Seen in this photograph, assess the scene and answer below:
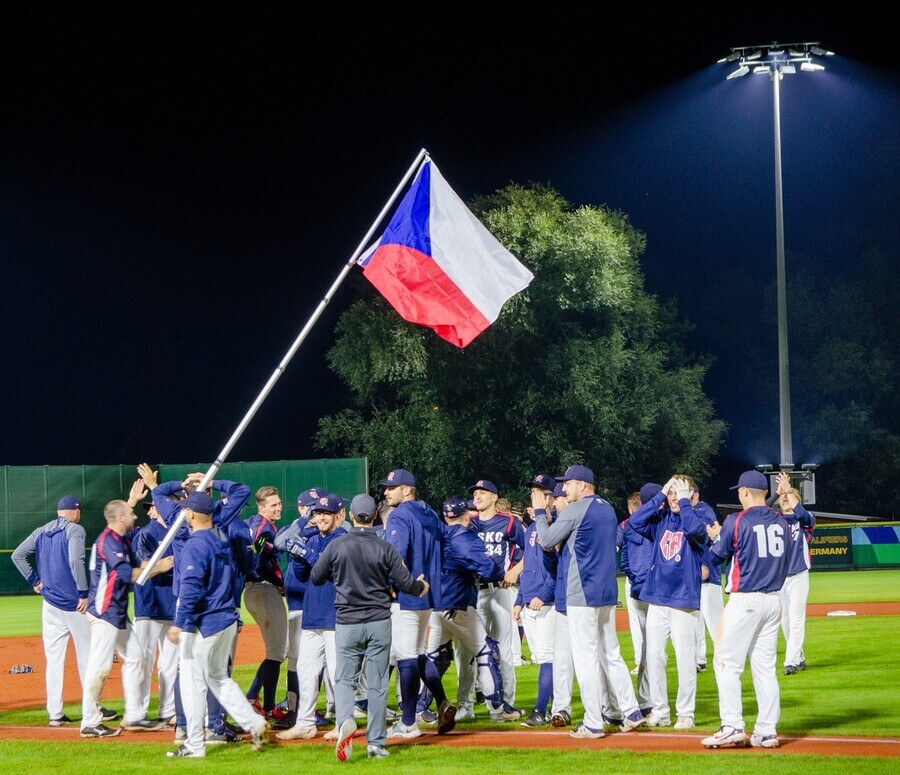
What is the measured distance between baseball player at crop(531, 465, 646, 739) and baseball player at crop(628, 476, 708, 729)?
47cm

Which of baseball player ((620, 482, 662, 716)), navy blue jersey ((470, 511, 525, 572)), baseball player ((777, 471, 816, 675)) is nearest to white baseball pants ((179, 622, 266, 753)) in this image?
navy blue jersey ((470, 511, 525, 572))

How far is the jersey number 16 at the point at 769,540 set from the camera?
30.5ft

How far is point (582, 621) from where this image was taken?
9898 mm

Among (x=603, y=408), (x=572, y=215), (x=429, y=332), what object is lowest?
(x=603, y=408)

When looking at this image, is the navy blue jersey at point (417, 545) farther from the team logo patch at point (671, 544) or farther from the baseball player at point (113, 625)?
the baseball player at point (113, 625)

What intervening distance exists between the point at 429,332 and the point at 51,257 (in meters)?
25.6

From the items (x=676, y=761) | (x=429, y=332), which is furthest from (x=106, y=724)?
(x=429, y=332)

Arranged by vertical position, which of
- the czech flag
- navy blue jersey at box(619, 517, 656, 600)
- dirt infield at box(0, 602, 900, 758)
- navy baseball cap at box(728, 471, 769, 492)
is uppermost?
the czech flag

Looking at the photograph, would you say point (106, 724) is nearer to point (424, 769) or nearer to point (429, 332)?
point (424, 769)

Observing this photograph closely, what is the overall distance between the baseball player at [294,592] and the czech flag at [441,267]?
244cm

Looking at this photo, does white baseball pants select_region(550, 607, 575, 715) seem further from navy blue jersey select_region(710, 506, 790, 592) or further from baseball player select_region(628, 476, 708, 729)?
navy blue jersey select_region(710, 506, 790, 592)

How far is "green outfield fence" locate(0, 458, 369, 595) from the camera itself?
120ft

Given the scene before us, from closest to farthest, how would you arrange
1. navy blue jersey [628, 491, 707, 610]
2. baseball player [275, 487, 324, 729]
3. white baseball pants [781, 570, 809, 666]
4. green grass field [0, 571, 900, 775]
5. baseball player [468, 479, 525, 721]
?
green grass field [0, 571, 900, 775] → baseball player [275, 487, 324, 729] → navy blue jersey [628, 491, 707, 610] → baseball player [468, 479, 525, 721] → white baseball pants [781, 570, 809, 666]

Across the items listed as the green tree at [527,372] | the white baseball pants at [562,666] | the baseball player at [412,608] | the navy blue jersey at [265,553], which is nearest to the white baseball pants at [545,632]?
the white baseball pants at [562,666]
